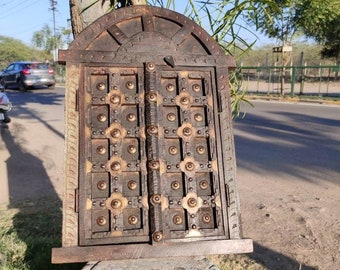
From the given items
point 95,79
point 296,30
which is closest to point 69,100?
point 95,79

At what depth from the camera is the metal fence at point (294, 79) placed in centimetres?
2073

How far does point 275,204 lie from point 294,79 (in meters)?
16.5

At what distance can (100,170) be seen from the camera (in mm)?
2420

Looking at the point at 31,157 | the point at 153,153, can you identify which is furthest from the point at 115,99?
the point at 31,157

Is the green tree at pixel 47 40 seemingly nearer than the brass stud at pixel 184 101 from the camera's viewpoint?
No

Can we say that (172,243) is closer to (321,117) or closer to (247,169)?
(247,169)

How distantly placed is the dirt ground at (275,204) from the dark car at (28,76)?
17465 millimetres

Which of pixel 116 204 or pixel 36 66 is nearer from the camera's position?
pixel 116 204

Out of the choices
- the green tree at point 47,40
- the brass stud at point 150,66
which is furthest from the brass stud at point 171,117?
the green tree at point 47,40

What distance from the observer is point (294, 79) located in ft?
66.8

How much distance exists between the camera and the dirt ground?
3.64 metres

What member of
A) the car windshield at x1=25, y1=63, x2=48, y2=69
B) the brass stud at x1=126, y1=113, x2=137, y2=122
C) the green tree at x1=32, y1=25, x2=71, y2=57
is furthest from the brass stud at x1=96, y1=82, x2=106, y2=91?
the green tree at x1=32, y1=25, x2=71, y2=57

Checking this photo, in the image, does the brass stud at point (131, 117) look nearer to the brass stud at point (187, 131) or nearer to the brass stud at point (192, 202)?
the brass stud at point (187, 131)

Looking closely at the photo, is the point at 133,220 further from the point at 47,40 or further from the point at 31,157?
the point at 47,40
